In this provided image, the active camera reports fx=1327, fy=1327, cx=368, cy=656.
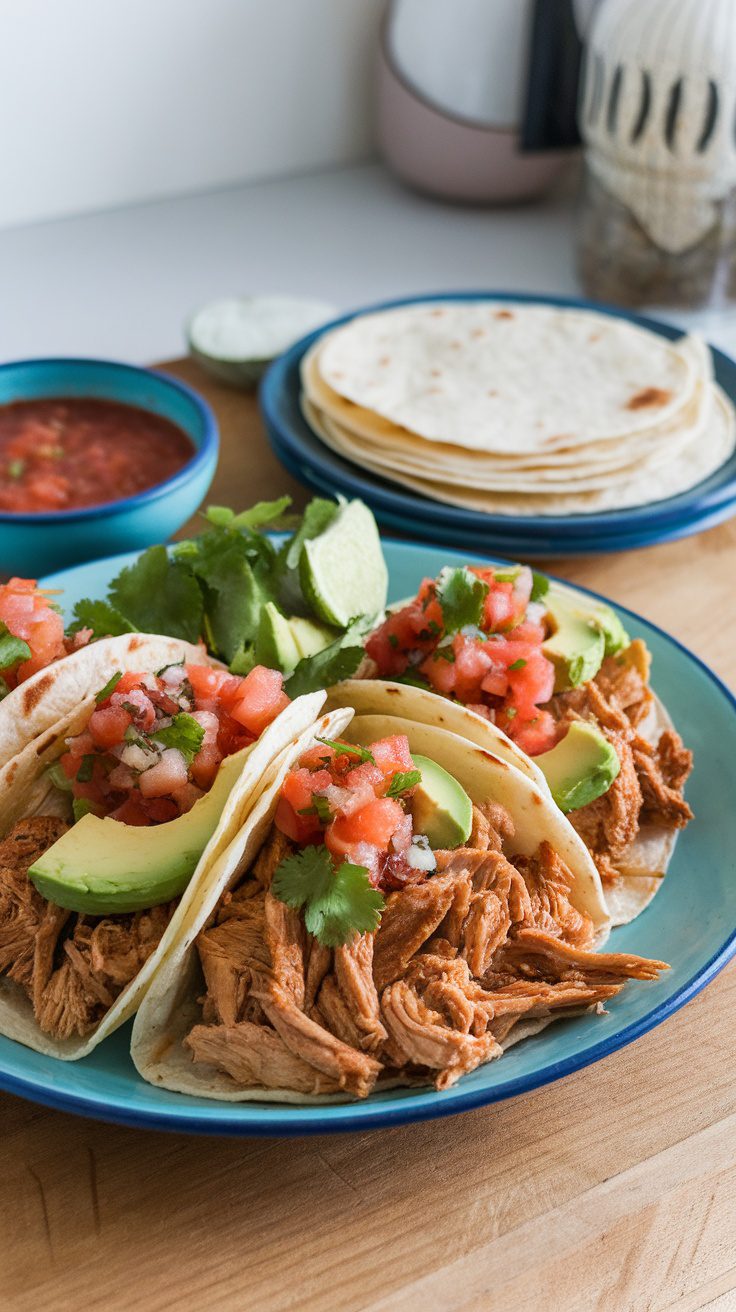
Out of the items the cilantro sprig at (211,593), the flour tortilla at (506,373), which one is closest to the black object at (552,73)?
the flour tortilla at (506,373)

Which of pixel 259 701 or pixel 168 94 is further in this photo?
pixel 168 94

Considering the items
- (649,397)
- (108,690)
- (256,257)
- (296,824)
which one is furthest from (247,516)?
(256,257)

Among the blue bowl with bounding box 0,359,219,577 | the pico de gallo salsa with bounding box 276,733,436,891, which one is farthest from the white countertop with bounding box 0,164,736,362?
the pico de gallo salsa with bounding box 276,733,436,891

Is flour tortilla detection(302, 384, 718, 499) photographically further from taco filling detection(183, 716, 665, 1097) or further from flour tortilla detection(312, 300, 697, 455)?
taco filling detection(183, 716, 665, 1097)

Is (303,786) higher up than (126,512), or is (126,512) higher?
(303,786)

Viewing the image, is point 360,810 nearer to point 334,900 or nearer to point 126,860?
point 334,900

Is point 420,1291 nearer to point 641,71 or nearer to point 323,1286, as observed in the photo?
point 323,1286

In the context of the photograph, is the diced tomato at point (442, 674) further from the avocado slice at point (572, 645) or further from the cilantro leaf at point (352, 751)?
the cilantro leaf at point (352, 751)
